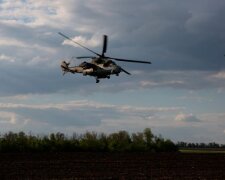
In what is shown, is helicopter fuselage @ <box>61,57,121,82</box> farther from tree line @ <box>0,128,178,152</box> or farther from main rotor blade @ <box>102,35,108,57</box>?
tree line @ <box>0,128,178,152</box>

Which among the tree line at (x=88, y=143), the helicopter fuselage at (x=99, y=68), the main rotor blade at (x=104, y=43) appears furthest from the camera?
the tree line at (x=88, y=143)

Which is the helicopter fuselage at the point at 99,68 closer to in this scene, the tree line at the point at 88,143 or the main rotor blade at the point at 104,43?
the main rotor blade at the point at 104,43

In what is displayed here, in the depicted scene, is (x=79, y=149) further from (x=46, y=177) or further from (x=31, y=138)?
(x=46, y=177)

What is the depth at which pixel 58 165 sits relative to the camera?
181 feet

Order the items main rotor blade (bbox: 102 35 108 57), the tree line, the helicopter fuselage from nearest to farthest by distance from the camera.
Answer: the helicopter fuselage
main rotor blade (bbox: 102 35 108 57)
the tree line

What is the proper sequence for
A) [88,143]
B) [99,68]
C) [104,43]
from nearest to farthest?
[99,68]
[104,43]
[88,143]

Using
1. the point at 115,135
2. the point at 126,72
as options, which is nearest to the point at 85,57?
the point at 126,72

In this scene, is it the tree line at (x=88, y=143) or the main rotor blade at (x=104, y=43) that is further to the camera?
the tree line at (x=88, y=143)

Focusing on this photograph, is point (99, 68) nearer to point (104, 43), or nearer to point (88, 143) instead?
point (104, 43)

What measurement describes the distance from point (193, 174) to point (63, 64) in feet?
59.0

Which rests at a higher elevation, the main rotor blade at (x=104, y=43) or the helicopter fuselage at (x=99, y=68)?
the main rotor blade at (x=104, y=43)

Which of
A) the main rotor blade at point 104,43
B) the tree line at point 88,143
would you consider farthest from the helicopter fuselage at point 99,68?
the tree line at point 88,143

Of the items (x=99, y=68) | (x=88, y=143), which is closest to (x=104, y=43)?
(x=99, y=68)

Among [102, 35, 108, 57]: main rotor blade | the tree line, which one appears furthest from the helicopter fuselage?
the tree line
